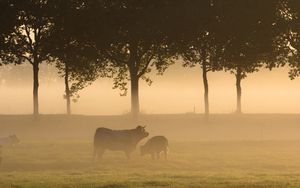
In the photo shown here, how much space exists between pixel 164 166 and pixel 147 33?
78.6 feet

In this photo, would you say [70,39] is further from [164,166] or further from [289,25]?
[164,166]

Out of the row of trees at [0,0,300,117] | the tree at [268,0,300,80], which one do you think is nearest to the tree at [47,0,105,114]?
the row of trees at [0,0,300,117]

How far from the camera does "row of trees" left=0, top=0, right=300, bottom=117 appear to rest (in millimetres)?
45281

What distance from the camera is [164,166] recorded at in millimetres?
37438

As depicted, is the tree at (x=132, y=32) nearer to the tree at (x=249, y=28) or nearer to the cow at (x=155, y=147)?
the tree at (x=249, y=28)

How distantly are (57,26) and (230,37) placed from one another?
76.9 ft

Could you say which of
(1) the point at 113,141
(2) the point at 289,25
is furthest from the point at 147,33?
(1) the point at 113,141

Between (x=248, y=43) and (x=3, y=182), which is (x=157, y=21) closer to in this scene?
(x=248, y=43)

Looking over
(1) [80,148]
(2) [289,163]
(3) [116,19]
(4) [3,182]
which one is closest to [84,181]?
(4) [3,182]

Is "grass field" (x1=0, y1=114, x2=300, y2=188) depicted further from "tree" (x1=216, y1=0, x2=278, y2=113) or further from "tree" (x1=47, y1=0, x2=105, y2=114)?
"tree" (x1=47, y1=0, x2=105, y2=114)

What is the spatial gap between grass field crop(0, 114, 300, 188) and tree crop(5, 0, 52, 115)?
35.4ft

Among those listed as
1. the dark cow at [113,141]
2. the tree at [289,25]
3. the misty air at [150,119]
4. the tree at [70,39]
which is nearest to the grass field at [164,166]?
the misty air at [150,119]

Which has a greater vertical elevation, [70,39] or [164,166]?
[70,39]

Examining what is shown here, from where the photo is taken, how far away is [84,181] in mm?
26406
